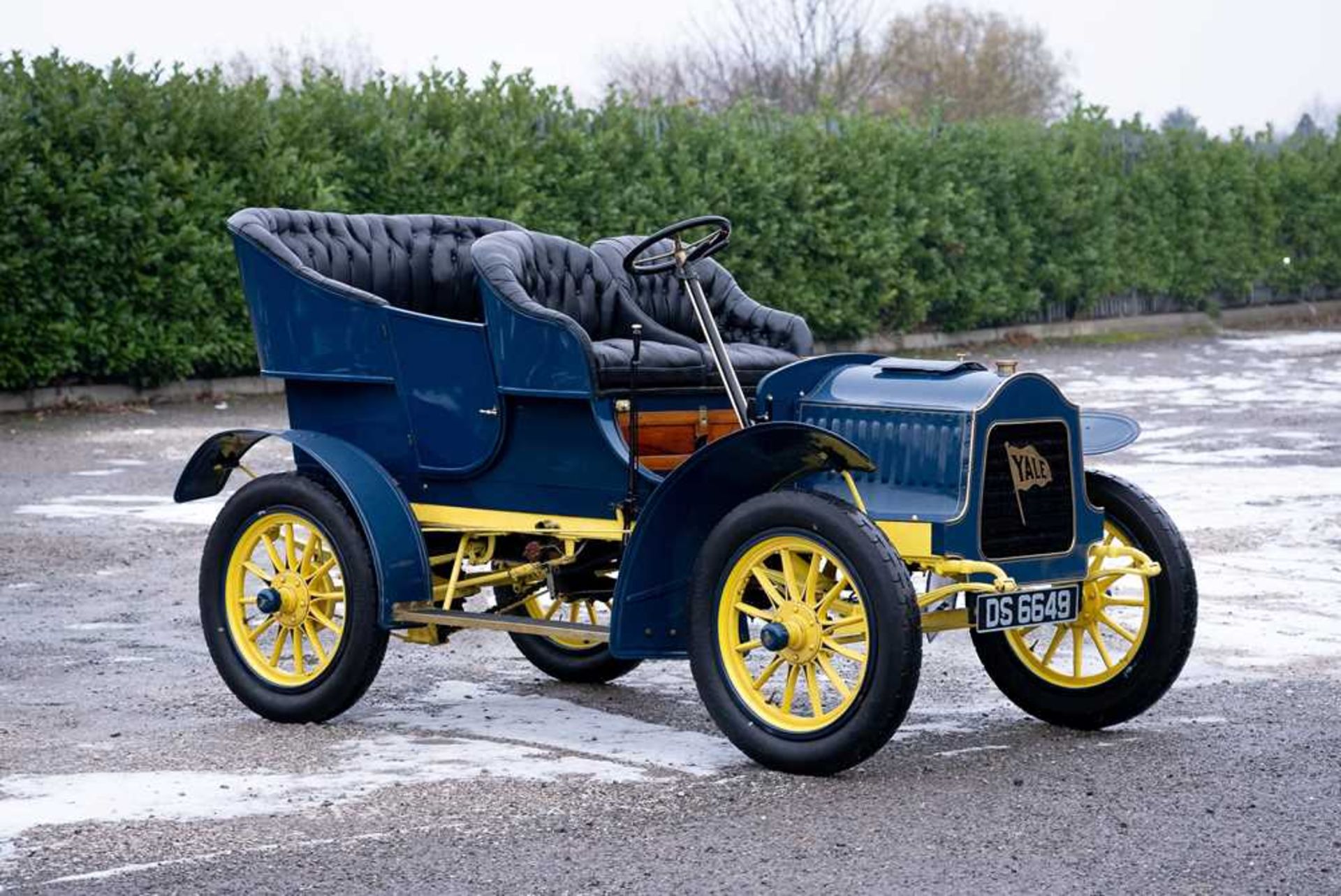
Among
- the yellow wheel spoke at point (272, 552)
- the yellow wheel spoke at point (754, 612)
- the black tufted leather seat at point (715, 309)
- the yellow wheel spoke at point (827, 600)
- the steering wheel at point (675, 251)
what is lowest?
the yellow wheel spoke at point (754, 612)

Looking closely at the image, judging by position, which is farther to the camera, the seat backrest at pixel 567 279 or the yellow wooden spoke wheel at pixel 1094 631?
the seat backrest at pixel 567 279

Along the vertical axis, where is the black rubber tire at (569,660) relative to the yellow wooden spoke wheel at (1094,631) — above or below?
below

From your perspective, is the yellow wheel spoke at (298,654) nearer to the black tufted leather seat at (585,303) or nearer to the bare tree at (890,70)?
the black tufted leather seat at (585,303)

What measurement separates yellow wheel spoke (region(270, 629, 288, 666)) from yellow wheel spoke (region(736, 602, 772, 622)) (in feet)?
5.44

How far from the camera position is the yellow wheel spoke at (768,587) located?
5.64 meters

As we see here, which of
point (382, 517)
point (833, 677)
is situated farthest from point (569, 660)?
point (833, 677)

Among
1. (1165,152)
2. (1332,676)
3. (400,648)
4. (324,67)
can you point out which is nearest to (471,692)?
(400,648)

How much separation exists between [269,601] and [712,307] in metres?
1.84

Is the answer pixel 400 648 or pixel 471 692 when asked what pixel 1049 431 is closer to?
pixel 471 692

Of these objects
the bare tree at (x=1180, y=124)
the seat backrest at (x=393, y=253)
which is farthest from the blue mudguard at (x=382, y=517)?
the bare tree at (x=1180, y=124)

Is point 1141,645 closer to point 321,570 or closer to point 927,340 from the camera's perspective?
point 321,570

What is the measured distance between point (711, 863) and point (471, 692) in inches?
95.4

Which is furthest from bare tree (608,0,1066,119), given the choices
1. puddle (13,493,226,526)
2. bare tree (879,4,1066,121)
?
puddle (13,493,226,526)

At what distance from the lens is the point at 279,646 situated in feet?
21.7
